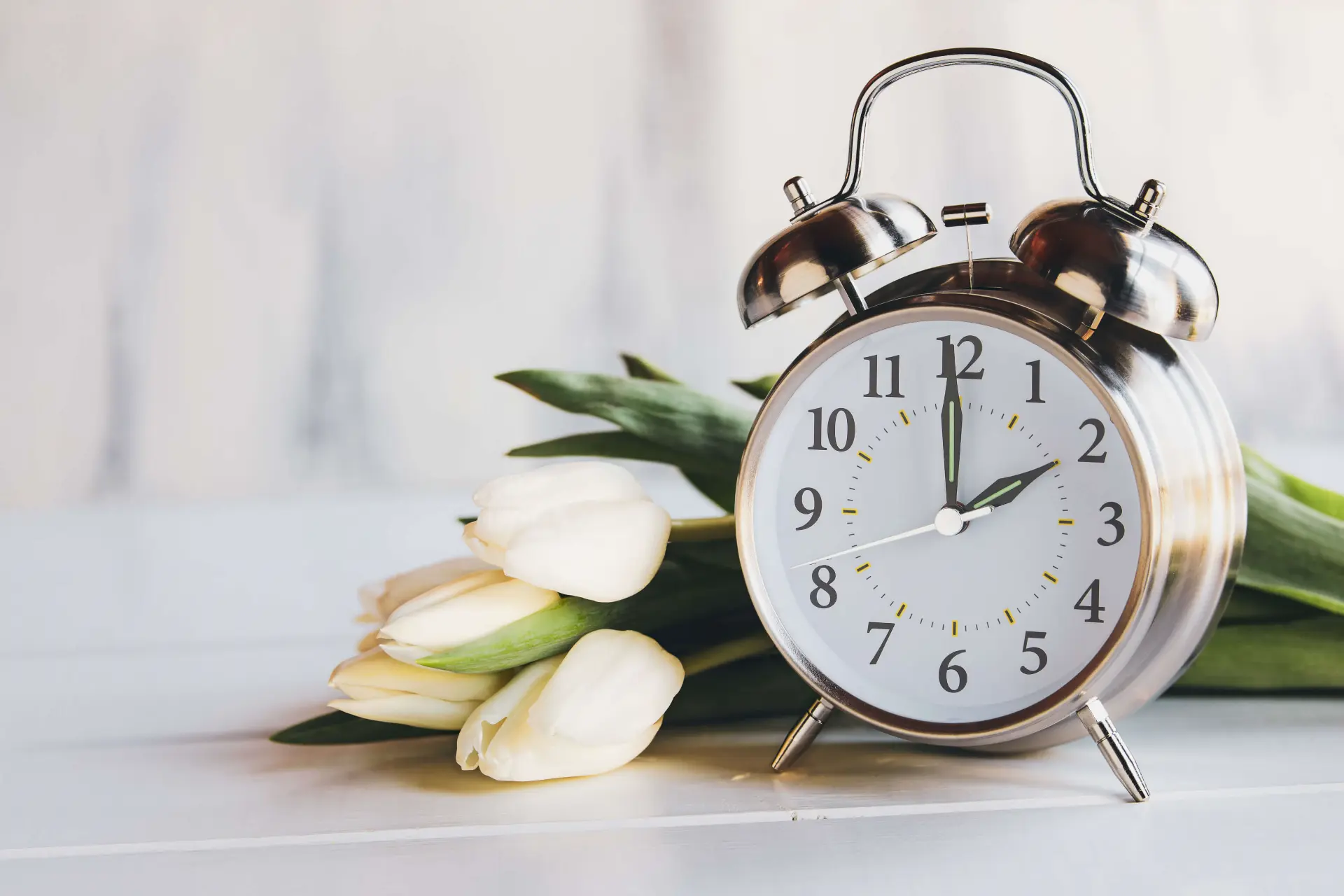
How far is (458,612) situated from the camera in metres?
0.50

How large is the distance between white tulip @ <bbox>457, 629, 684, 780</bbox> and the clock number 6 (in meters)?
0.12

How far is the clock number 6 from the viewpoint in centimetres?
52

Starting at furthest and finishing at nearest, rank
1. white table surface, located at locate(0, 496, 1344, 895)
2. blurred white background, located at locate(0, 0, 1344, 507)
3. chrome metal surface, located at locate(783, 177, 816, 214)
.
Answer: blurred white background, located at locate(0, 0, 1344, 507)
chrome metal surface, located at locate(783, 177, 816, 214)
white table surface, located at locate(0, 496, 1344, 895)

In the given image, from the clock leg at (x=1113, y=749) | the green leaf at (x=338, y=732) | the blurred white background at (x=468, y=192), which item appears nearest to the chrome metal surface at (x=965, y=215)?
the clock leg at (x=1113, y=749)

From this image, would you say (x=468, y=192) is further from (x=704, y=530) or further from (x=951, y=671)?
(x=951, y=671)

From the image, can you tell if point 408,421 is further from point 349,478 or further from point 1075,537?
point 1075,537

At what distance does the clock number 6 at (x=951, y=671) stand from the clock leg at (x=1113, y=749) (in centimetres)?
5

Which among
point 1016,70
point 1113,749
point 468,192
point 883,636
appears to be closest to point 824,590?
point 883,636

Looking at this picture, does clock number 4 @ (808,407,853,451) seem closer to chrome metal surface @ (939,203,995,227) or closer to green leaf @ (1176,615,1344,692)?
chrome metal surface @ (939,203,995,227)

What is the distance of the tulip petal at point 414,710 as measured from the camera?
52 centimetres

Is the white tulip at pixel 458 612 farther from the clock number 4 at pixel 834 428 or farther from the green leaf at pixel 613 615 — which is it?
the clock number 4 at pixel 834 428

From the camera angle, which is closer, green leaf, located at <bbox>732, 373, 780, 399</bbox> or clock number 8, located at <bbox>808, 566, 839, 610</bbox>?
clock number 8, located at <bbox>808, 566, 839, 610</bbox>

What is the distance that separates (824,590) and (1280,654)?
25 centimetres

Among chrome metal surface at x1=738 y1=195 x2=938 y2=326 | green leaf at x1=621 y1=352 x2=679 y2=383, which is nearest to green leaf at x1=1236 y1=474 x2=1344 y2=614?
chrome metal surface at x1=738 y1=195 x2=938 y2=326
